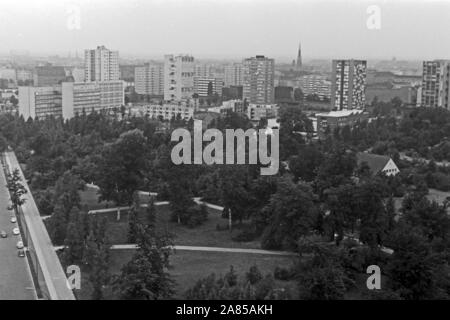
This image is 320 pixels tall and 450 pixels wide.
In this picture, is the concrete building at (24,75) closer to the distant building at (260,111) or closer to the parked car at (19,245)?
the distant building at (260,111)

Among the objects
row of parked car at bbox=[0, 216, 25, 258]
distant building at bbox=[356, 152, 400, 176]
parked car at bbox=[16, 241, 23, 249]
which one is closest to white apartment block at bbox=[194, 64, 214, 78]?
distant building at bbox=[356, 152, 400, 176]

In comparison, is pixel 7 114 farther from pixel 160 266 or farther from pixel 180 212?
pixel 160 266

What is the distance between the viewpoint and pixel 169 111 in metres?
11.6

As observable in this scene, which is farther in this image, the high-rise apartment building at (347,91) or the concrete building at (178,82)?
the high-rise apartment building at (347,91)

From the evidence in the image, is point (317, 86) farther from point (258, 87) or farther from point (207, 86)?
point (207, 86)

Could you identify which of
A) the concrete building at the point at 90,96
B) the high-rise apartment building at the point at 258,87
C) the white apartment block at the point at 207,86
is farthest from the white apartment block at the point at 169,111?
the high-rise apartment building at the point at 258,87

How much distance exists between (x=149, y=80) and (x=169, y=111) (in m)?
1.45

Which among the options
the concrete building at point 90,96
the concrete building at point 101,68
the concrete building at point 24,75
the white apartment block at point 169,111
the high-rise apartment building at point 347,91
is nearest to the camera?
the concrete building at point 101,68

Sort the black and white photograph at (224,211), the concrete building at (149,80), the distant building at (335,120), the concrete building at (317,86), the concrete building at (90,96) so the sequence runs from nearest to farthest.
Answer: the black and white photograph at (224,211) < the distant building at (335,120) < the concrete building at (149,80) < the concrete building at (317,86) < the concrete building at (90,96)

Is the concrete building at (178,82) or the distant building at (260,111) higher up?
the concrete building at (178,82)

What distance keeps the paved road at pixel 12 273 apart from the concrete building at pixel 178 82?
589 centimetres

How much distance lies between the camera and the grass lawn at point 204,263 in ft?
13.2

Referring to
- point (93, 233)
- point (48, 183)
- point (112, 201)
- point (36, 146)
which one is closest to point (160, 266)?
point (93, 233)

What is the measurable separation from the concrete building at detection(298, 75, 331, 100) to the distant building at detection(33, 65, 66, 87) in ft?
14.4
